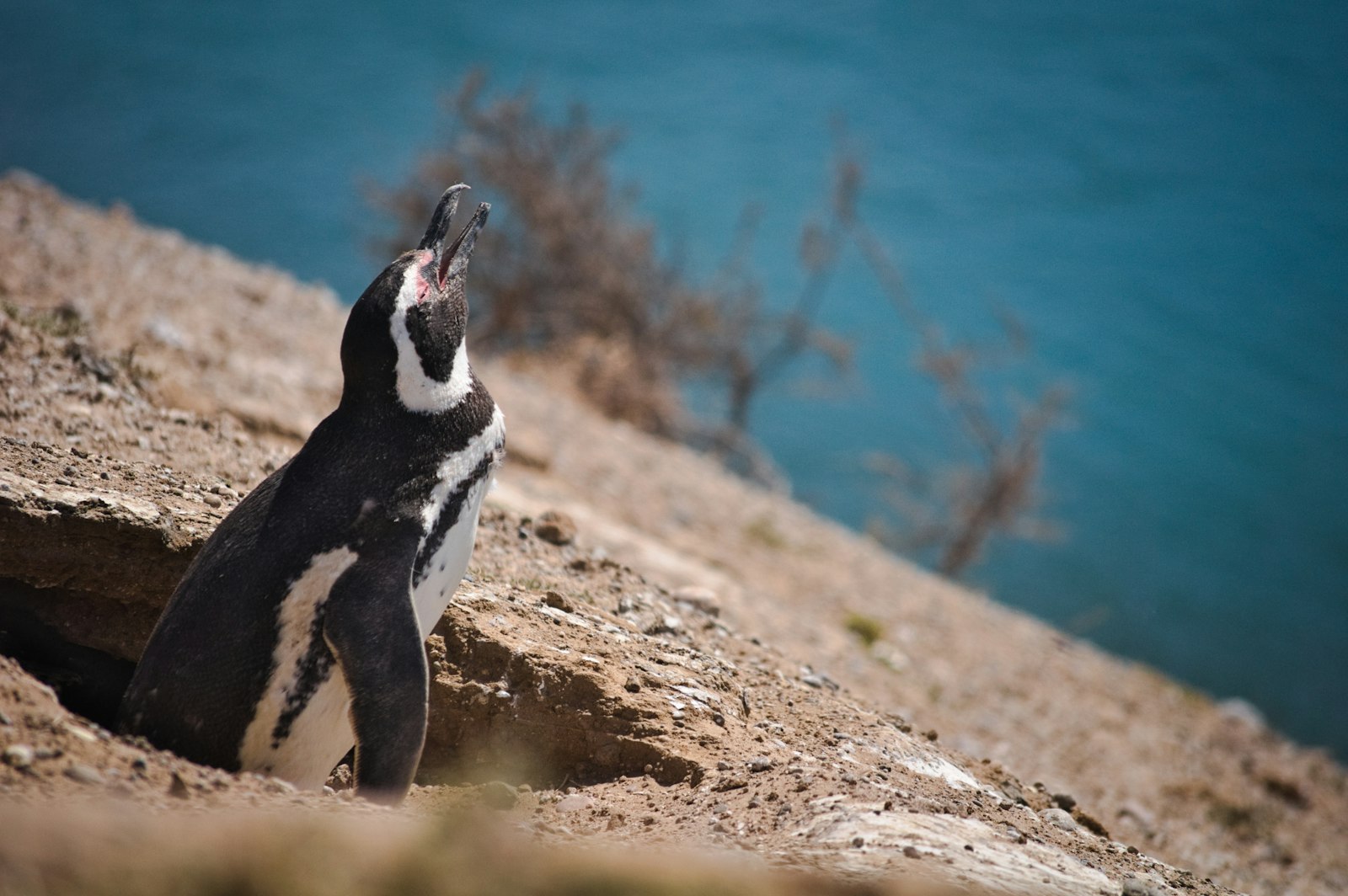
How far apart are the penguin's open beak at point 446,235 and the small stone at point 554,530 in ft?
4.63

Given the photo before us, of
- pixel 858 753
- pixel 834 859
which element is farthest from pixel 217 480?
pixel 834 859

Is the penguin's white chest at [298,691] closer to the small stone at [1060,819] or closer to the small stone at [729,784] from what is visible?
the small stone at [729,784]

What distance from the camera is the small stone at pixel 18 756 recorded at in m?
1.87

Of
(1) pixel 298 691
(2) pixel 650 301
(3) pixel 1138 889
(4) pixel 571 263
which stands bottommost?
(1) pixel 298 691

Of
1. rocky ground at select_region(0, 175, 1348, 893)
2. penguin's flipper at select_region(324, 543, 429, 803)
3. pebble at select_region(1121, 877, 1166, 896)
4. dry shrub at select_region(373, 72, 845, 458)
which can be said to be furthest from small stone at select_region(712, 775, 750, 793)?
dry shrub at select_region(373, 72, 845, 458)

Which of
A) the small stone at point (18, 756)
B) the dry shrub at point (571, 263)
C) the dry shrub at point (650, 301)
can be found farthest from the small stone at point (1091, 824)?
the dry shrub at point (571, 263)

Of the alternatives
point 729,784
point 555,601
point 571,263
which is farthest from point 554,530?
point 571,263

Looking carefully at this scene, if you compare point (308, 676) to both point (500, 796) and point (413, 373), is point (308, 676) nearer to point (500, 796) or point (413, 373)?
point (500, 796)

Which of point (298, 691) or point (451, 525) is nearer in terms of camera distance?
point (298, 691)

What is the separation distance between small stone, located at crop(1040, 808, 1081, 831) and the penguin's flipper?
167cm

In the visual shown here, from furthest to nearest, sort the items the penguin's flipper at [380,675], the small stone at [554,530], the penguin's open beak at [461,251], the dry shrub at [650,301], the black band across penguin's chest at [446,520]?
1. the dry shrub at [650,301]
2. the small stone at [554,530]
3. the penguin's open beak at [461,251]
4. the black band across penguin's chest at [446,520]
5. the penguin's flipper at [380,675]

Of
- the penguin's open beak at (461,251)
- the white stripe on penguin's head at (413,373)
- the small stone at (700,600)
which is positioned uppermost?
the penguin's open beak at (461,251)

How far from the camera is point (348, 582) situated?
242 cm

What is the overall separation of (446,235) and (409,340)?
1.36 feet
